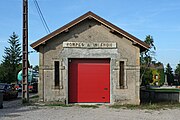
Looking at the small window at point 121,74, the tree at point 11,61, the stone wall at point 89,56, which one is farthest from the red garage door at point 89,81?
the tree at point 11,61

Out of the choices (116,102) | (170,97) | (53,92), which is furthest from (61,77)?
(170,97)

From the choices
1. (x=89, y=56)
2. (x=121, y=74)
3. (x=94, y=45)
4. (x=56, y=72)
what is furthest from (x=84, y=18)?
(x=121, y=74)

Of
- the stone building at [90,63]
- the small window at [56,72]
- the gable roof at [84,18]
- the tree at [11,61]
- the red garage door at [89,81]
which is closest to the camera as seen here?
the gable roof at [84,18]

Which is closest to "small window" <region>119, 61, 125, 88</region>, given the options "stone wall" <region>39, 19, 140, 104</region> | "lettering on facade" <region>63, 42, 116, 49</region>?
"stone wall" <region>39, 19, 140, 104</region>

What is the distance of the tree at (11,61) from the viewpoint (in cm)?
7612

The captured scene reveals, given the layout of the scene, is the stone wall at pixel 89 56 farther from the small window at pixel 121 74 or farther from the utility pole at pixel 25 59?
the utility pole at pixel 25 59

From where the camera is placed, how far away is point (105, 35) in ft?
65.1

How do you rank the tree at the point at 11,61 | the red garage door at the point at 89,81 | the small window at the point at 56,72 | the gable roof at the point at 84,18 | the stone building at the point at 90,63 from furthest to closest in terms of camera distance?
the tree at the point at 11,61
the red garage door at the point at 89,81
the small window at the point at 56,72
the stone building at the point at 90,63
the gable roof at the point at 84,18

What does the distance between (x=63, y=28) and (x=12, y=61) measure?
69279 millimetres

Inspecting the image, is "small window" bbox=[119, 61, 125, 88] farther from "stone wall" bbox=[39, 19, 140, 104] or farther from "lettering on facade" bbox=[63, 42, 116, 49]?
"lettering on facade" bbox=[63, 42, 116, 49]

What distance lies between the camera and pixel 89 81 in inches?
788

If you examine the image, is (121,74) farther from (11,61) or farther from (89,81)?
(11,61)

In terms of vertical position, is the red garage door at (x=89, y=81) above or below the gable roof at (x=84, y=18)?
below

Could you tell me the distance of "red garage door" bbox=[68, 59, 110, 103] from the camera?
19891 mm
